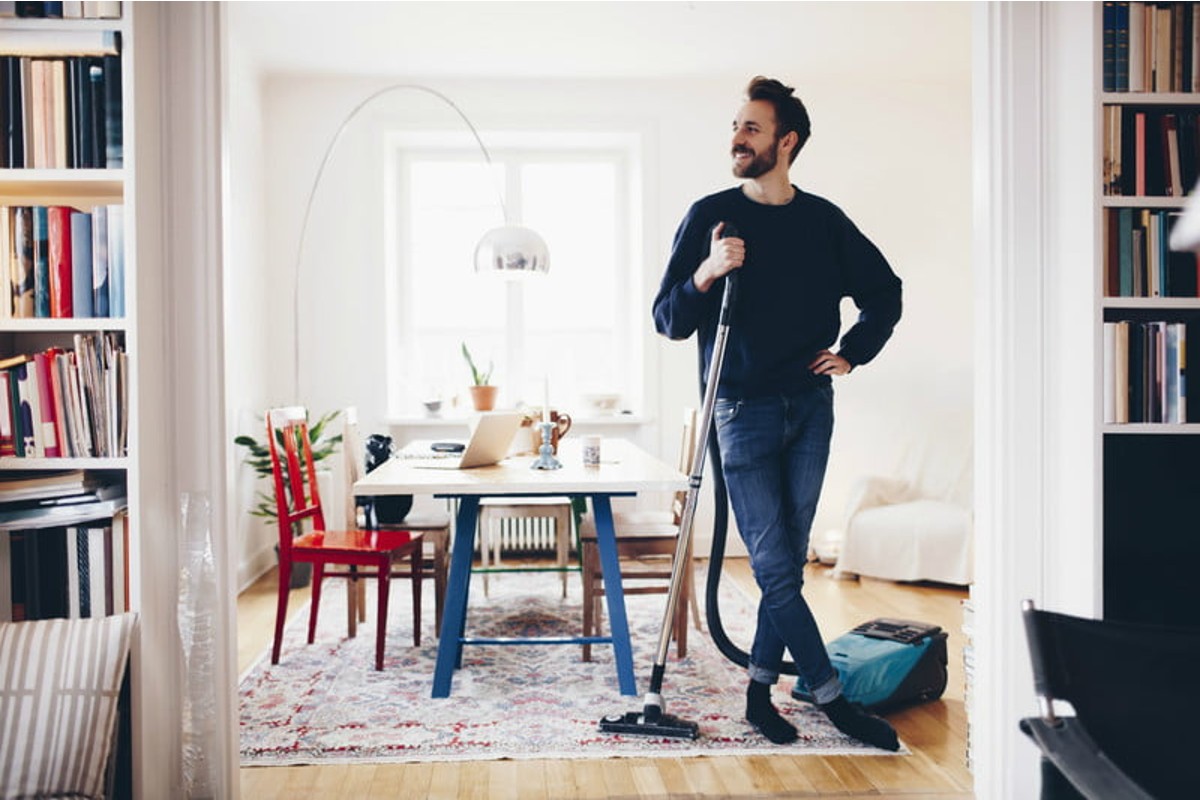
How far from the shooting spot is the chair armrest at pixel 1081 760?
3.71 feet

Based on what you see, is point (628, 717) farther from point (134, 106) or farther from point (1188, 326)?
point (134, 106)

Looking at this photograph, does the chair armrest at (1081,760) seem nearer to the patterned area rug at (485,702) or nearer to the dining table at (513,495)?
the patterned area rug at (485,702)

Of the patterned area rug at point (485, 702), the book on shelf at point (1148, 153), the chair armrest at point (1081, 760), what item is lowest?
the patterned area rug at point (485, 702)

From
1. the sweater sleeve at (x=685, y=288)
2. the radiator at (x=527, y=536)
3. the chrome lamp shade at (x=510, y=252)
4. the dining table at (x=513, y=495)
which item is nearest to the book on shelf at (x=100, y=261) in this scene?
the dining table at (x=513, y=495)

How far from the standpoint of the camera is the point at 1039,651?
1.29 m

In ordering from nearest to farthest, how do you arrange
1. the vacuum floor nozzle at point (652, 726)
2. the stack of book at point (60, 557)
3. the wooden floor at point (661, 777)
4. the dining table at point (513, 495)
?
the stack of book at point (60, 557) → the wooden floor at point (661, 777) → the vacuum floor nozzle at point (652, 726) → the dining table at point (513, 495)

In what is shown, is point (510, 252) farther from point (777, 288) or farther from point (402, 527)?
point (777, 288)

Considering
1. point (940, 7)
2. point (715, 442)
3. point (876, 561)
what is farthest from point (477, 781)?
point (940, 7)

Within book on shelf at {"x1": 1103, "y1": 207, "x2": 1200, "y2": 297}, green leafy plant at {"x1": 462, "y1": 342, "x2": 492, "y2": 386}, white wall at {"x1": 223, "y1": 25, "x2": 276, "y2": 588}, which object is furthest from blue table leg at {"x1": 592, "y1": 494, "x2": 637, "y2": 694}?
white wall at {"x1": 223, "y1": 25, "x2": 276, "y2": 588}

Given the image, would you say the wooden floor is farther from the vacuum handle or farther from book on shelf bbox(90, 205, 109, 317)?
book on shelf bbox(90, 205, 109, 317)

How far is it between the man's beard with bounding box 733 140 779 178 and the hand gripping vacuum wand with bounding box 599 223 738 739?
0.18 meters

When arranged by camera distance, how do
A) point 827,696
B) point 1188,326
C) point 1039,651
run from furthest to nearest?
point 827,696 → point 1188,326 → point 1039,651

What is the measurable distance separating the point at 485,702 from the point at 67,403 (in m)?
1.50

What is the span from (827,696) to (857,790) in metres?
0.31
